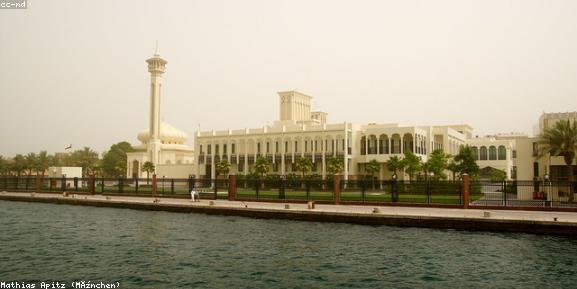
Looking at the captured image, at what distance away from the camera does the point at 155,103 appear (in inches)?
3406

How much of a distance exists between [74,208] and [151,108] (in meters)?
48.7

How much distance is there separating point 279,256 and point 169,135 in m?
81.7

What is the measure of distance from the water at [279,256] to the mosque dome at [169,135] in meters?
68.0

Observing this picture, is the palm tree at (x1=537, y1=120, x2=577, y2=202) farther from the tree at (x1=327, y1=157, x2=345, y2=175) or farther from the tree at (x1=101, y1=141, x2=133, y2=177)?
the tree at (x1=101, y1=141, x2=133, y2=177)

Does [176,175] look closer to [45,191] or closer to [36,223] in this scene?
[45,191]

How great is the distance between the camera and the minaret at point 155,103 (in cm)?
8622

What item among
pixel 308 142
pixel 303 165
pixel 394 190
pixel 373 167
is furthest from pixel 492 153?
pixel 394 190

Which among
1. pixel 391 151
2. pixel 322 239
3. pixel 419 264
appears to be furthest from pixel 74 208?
pixel 391 151

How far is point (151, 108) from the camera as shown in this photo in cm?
8738

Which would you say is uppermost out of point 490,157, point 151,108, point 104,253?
point 151,108

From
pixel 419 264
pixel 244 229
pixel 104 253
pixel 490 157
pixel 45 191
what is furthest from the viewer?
pixel 490 157

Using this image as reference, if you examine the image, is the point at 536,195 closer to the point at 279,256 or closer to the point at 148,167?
the point at 279,256

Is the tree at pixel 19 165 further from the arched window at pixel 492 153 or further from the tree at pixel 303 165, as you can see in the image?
the arched window at pixel 492 153

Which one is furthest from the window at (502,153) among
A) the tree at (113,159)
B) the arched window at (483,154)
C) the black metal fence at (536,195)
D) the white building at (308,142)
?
the tree at (113,159)
